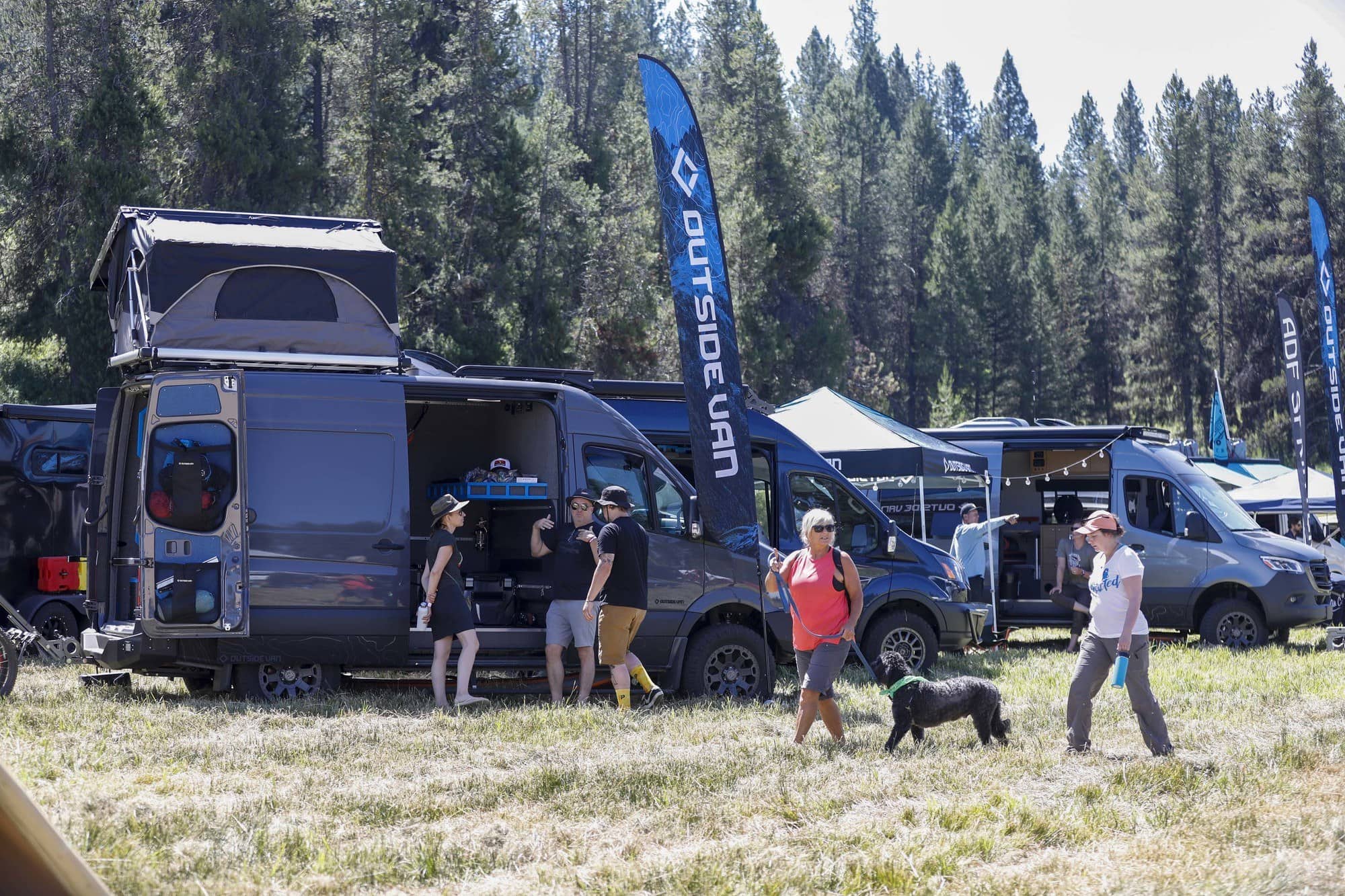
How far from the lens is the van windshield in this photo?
16547 mm

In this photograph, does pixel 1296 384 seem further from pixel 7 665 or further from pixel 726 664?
pixel 7 665

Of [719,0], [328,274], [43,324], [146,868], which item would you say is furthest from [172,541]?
[719,0]

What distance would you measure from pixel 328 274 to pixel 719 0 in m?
43.6

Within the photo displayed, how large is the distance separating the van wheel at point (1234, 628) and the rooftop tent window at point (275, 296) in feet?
35.6

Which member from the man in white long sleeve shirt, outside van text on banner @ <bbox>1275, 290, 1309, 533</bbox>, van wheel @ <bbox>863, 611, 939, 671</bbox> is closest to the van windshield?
outside van text on banner @ <bbox>1275, 290, 1309, 533</bbox>

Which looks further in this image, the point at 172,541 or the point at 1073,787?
the point at 172,541

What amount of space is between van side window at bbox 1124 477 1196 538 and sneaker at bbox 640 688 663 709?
8.22m

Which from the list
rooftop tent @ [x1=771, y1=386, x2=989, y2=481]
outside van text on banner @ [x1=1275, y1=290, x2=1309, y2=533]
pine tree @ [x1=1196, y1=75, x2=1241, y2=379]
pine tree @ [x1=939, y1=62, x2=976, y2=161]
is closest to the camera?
rooftop tent @ [x1=771, y1=386, x2=989, y2=481]

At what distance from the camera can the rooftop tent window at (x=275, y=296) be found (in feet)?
33.8

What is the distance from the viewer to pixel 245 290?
10375mm

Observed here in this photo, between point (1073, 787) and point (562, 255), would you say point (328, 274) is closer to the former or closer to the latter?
point (1073, 787)

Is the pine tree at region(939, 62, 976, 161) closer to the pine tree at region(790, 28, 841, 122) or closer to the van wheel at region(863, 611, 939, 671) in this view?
the pine tree at region(790, 28, 841, 122)

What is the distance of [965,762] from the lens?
8.06m

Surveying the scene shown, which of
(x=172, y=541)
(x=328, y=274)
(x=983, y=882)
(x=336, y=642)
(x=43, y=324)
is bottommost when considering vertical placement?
(x=983, y=882)
